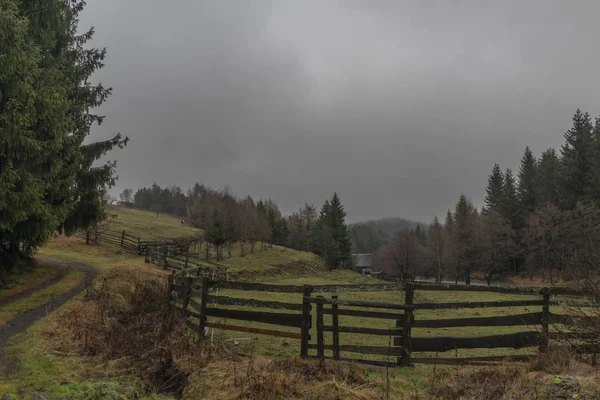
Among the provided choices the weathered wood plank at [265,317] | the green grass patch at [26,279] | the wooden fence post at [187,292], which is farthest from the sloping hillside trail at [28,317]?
the weathered wood plank at [265,317]

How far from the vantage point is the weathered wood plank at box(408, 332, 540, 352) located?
7695 mm

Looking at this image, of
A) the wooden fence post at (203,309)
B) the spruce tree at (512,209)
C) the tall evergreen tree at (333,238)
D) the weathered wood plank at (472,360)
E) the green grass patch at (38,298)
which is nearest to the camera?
the weathered wood plank at (472,360)

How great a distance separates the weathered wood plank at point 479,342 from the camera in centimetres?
770

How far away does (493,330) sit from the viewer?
15.4m

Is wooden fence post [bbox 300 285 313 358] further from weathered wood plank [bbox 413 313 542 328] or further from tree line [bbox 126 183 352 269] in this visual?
tree line [bbox 126 183 352 269]

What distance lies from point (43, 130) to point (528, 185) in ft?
249

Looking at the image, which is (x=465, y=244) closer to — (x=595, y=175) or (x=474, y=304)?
(x=595, y=175)

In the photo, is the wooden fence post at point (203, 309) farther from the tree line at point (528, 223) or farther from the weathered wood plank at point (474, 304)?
the tree line at point (528, 223)

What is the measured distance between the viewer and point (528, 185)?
67.6 meters

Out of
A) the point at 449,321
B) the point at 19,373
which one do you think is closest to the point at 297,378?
the point at 449,321

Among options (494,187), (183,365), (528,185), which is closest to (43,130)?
(183,365)

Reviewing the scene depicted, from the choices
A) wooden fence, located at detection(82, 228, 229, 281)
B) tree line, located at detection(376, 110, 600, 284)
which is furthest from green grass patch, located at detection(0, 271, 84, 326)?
tree line, located at detection(376, 110, 600, 284)

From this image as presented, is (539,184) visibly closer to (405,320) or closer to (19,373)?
(405,320)

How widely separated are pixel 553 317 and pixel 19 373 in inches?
427
